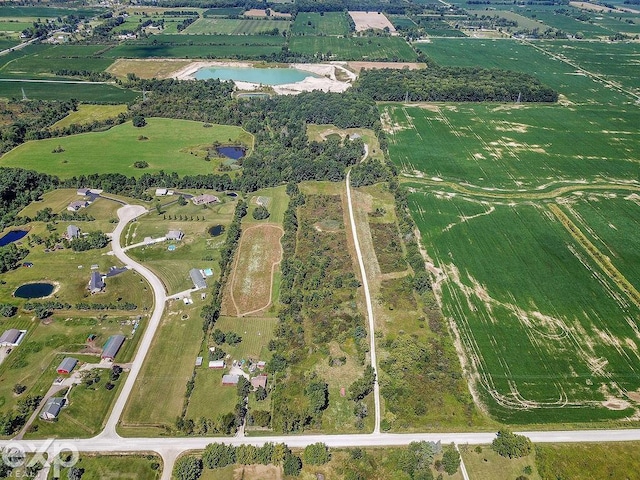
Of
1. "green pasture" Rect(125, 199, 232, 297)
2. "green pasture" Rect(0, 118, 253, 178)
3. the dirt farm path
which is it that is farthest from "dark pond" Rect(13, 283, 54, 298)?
"green pasture" Rect(0, 118, 253, 178)

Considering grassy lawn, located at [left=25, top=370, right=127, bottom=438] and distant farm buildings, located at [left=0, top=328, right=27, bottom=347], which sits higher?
Answer: distant farm buildings, located at [left=0, top=328, right=27, bottom=347]

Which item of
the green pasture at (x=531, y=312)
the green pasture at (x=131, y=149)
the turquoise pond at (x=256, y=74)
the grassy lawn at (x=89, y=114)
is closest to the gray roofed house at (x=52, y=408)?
the green pasture at (x=531, y=312)

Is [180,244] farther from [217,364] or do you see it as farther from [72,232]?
[217,364]

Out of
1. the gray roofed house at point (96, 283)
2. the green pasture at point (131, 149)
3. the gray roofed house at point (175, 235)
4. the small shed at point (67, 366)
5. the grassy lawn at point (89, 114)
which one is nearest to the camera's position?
the small shed at point (67, 366)

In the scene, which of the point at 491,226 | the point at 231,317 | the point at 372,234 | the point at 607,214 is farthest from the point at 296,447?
the point at 607,214

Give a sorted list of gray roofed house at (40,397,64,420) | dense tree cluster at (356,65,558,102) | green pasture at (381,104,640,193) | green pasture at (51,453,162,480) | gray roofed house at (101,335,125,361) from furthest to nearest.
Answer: dense tree cluster at (356,65,558,102)
green pasture at (381,104,640,193)
gray roofed house at (101,335,125,361)
gray roofed house at (40,397,64,420)
green pasture at (51,453,162,480)

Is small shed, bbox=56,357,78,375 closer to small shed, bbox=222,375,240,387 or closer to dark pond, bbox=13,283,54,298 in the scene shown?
dark pond, bbox=13,283,54,298

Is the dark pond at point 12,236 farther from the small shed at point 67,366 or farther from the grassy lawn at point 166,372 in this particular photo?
the grassy lawn at point 166,372
